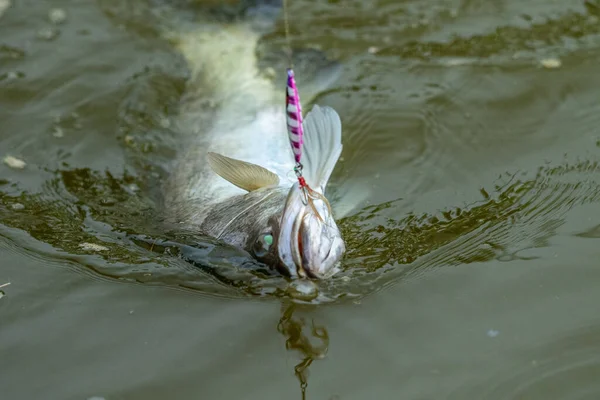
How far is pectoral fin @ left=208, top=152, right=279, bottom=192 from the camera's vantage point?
353cm

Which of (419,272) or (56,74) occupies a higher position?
(56,74)

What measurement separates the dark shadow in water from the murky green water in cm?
1

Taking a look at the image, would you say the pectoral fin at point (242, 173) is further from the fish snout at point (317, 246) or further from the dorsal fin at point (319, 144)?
the fish snout at point (317, 246)

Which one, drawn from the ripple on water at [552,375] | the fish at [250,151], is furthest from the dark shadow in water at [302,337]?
the ripple on water at [552,375]

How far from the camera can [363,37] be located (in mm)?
5695

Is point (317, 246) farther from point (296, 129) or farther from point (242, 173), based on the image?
point (242, 173)

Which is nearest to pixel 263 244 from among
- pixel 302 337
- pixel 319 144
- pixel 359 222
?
pixel 302 337

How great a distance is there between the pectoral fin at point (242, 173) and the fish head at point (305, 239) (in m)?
0.44

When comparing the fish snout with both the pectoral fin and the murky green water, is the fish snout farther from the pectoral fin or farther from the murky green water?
the pectoral fin

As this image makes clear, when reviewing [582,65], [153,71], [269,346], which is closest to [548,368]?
[269,346]

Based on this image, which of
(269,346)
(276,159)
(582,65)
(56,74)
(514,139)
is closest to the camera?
(269,346)

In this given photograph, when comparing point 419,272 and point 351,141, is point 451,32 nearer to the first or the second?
point 351,141

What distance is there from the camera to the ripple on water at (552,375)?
2.85 m

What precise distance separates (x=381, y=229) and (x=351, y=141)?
1.01 meters
